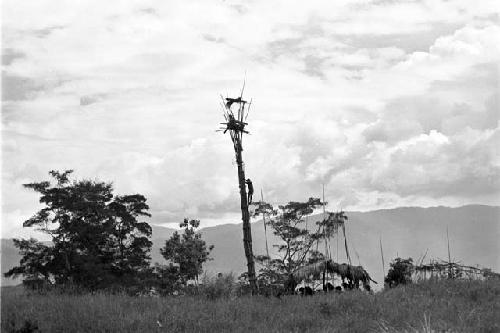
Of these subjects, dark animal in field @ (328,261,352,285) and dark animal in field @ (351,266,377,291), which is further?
dark animal in field @ (328,261,352,285)

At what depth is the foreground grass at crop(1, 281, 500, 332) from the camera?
11266mm

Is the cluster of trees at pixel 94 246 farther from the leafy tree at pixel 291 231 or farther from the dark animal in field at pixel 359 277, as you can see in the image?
the dark animal in field at pixel 359 277

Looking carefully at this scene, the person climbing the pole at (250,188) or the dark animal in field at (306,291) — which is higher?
the person climbing the pole at (250,188)

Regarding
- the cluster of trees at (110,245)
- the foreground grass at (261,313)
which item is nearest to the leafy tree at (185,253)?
the cluster of trees at (110,245)

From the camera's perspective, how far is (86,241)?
36.5 m

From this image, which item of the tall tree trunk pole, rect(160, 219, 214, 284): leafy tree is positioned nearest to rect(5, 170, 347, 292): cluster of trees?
rect(160, 219, 214, 284): leafy tree

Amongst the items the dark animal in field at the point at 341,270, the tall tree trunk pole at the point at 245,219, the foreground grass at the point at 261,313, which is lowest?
the foreground grass at the point at 261,313

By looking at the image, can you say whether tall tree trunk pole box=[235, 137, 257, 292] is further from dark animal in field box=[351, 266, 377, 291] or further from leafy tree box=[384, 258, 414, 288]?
leafy tree box=[384, 258, 414, 288]

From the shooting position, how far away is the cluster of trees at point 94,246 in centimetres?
3441

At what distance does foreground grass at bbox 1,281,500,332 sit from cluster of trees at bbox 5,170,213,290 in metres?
20.0

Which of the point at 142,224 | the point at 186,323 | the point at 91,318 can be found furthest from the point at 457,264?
the point at 142,224

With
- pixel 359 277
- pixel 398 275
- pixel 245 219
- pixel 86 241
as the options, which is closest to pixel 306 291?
pixel 359 277

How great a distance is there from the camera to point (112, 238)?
39.0 metres

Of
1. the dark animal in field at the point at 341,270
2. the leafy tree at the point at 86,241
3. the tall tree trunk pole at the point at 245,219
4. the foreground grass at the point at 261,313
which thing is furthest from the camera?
the leafy tree at the point at 86,241
